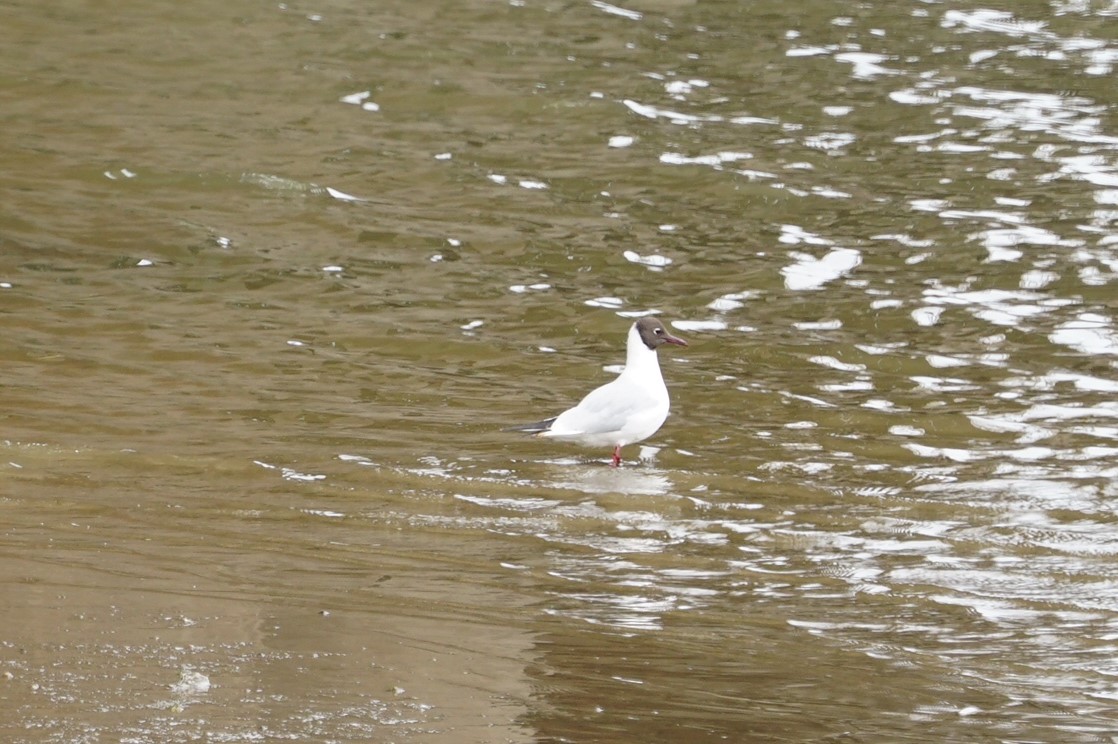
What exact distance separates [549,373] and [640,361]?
1.42 metres

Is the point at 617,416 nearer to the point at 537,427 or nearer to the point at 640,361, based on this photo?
the point at 537,427

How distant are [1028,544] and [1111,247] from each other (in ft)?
20.2

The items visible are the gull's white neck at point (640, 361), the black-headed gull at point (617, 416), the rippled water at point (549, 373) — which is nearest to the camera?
the rippled water at point (549, 373)

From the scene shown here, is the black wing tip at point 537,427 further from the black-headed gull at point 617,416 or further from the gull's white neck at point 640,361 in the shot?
the gull's white neck at point 640,361

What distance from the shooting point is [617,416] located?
9.04 metres

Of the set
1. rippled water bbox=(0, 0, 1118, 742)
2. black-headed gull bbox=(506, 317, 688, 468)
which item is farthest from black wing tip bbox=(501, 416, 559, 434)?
rippled water bbox=(0, 0, 1118, 742)

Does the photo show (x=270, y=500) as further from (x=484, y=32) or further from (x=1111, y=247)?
(x=484, y=32)

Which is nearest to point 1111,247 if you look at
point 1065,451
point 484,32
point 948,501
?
point 1065,451

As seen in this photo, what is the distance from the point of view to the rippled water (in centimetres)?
550

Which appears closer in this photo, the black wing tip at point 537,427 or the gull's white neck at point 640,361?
the black wing tip at point 537,427

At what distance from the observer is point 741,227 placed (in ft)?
46.8

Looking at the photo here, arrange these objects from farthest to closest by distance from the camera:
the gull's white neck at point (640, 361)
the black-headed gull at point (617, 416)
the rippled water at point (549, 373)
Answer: the gull's white neck at point (640, 361), the black-headed gull at point (617, 416), the rippled water at point (549, 373)

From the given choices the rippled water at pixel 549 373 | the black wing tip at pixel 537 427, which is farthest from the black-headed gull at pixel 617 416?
the rippled water at pixel 549 373

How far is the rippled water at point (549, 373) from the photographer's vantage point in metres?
5.50
